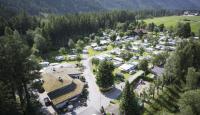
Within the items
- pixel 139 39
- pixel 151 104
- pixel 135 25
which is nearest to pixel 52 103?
pixel 151 104

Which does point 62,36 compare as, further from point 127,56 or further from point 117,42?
point 127,56

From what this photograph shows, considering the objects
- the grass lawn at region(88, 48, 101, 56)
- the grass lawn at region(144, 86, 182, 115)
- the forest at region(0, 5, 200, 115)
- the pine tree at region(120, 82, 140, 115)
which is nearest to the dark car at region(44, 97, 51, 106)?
the forest at region(0, 5, 200, 115)

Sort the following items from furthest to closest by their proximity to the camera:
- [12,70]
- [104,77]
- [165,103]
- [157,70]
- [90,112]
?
[157,70], [104,77], [165,103], [90,112], [12,70]

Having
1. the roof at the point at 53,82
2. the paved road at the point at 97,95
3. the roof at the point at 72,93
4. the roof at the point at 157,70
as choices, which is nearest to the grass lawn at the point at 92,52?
the paved road at the point at 97,95

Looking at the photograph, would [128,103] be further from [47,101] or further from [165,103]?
[47,101]

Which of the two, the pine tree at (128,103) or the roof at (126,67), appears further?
the roof at (126,67)

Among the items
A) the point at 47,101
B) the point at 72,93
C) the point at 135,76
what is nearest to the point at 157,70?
the point at 135,76

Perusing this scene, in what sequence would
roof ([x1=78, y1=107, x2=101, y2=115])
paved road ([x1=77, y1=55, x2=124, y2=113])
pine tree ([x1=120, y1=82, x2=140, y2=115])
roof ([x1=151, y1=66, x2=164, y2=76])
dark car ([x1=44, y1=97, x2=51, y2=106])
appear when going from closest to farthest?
pine tree ([x1=120, y1=82, x2=140, y2=115]) → roof ([x1=78, y1=107, x2=101, y2=115]) → dark car ([x1=44, y1=97, x2=51, y2=106]) → paved road ([x1=77, y1=55, x2=124, y2=113]) → roof ([x1=151, y1=66, x2=164, y2=76])

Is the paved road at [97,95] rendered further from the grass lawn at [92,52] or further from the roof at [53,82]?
the grass lawn at [92,52]

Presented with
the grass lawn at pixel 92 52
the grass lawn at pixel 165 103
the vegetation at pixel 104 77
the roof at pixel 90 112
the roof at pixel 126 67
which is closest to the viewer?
the roof at pixel 90 112

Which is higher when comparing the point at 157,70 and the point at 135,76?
the point at 157,70

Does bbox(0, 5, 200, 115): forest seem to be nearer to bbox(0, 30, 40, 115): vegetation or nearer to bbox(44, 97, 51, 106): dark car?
bbox(0, 30, 40, 115): vegetation
